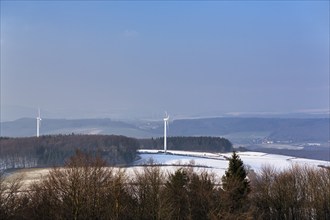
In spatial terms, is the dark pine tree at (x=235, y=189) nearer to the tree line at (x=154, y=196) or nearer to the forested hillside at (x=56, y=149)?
the tree line at (x=154, y=196)

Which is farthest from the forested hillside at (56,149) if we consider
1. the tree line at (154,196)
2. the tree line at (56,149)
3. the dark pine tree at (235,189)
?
the dark pine tree at (235,189)

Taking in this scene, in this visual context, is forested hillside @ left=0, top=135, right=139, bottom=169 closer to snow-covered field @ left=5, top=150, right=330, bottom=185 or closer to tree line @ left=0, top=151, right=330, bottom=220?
snow-covered field @ left=5, top=150, right=330, bottom=185

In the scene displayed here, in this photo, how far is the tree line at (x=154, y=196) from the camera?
5166 cm

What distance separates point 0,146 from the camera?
173500 mm

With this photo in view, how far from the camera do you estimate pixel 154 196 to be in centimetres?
6038

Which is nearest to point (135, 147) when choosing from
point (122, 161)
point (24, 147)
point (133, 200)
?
point (122, 161)

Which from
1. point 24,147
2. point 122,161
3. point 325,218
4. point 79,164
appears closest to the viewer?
point 79,164

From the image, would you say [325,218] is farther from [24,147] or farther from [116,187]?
[24,147]

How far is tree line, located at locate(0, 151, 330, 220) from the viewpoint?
169 ft

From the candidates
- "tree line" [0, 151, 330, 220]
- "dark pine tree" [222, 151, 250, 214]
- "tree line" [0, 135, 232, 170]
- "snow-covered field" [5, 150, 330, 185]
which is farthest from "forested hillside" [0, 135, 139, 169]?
"dark pine tree" [222, 151, 250, 214]

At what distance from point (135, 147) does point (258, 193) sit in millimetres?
105762

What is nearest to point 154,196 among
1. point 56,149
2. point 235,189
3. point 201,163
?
point 235,189

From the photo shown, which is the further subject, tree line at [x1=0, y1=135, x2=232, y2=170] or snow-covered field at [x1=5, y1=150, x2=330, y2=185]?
tree line at [x1=0, y1=135, x2=232, y2=170]

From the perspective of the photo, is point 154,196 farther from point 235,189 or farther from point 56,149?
point 56,149
